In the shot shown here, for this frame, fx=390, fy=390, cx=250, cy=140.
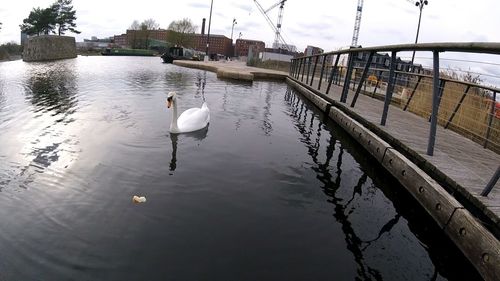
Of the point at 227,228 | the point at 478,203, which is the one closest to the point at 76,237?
the point at 227,228

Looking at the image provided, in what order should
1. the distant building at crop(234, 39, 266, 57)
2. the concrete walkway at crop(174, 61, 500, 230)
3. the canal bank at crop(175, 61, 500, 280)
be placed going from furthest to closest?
the distant building at crop(234, 39, 266, 57) → the concrete walkway at crop(174, 61, 500, 230) → the canal bank at crop(175, 61, 500, 280)

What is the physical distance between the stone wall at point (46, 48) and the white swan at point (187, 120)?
38.0 metres

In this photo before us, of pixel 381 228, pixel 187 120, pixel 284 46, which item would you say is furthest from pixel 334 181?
pixel 284 46

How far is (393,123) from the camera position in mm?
8977

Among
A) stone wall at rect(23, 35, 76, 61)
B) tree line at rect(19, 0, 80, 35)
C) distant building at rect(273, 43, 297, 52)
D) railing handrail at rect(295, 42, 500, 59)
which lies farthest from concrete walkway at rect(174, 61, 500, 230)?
distant building at rect(273, 43, 297, 52)

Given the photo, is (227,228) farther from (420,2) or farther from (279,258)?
(420,2)

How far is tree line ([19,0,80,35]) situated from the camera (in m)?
62.6

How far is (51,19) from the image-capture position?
63.6 m

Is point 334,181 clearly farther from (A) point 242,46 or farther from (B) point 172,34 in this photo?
(A) point 242,46

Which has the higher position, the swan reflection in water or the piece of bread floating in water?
the swan reflection in water

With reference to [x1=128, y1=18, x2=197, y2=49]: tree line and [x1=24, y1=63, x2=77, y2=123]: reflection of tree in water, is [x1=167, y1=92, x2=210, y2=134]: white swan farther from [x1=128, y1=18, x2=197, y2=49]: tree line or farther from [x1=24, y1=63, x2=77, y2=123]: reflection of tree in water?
[x1=128, y1=18, x2=197, y2=49]: tree line

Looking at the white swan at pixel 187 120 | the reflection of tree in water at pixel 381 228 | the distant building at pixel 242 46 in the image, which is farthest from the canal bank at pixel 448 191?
the distant building at pixel 242 46

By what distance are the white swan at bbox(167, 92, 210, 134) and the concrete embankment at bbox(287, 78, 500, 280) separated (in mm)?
3786

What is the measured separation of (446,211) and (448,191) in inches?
24.2
